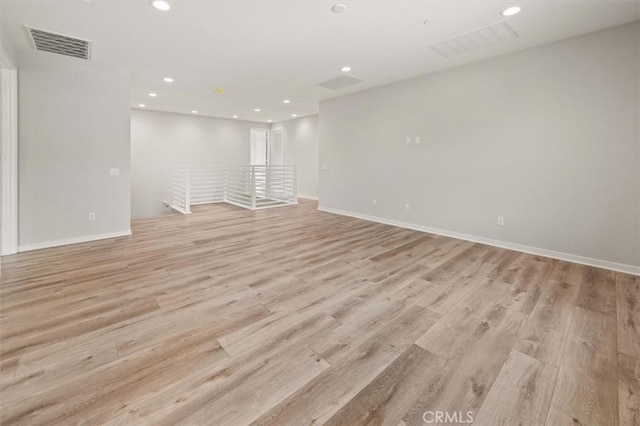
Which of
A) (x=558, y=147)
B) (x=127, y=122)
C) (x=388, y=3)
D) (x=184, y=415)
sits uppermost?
(x=388, y=3)

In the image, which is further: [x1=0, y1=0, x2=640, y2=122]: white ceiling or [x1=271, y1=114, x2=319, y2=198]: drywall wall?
[x1=271, y1=114, x2=319, y2=198]: drywall wall

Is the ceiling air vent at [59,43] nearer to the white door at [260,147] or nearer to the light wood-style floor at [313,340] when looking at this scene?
the light wood-style floor at [313,340]

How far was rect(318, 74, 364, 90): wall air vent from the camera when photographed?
5137 mm

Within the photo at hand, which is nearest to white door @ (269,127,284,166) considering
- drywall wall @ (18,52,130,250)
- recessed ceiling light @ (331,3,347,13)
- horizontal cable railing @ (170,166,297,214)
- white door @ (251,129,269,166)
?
white door @ (251,129,269,166)

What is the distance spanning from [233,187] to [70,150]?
14.4 ft

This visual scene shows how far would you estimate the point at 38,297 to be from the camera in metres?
2.53

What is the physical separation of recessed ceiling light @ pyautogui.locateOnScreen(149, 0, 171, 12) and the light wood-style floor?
108 inches

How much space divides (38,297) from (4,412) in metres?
1.59

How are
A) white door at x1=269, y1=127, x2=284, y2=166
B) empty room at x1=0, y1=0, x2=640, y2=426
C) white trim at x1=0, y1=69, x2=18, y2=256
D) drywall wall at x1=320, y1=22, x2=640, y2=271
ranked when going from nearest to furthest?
empty room at x1=0, y1=0, x2=640, y2=426, drywall wall at x1=320, y1=22, x2=640, y2=271, white trim at x1=0, y1=69, x2=18, y2=256, white door at x1=269, y1=127, x2=284, y2=166

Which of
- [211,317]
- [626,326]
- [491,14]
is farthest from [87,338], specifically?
[491,14]

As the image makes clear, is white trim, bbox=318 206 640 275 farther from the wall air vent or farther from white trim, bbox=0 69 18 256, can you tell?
white trim, bbox=0 69 18 256

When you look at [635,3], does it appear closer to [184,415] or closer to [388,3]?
[388,3]

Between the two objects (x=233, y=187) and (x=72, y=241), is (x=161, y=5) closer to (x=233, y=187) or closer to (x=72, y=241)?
(x=72, y=241)

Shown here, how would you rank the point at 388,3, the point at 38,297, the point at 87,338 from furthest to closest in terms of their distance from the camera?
the point at 388,3 → the point at 38,297 → the point at 87,338
